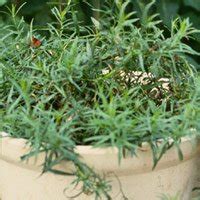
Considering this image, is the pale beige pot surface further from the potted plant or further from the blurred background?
the blurred background

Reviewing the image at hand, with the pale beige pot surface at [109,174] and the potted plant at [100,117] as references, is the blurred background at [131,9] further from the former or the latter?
the pale beige pot surface at [109,174]

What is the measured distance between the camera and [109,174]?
0.75 metres

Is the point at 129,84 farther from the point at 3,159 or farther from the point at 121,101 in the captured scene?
the point at 3,159

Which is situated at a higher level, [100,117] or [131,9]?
[131,9]

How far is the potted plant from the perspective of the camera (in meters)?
0.71

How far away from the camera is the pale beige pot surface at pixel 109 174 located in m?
0.74

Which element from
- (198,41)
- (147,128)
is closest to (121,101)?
(147,128)

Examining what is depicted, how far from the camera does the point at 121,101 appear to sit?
753mm

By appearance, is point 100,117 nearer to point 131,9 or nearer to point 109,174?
point 109,174

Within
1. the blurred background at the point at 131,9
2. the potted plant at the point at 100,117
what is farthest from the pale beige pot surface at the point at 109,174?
the blurred background at the point at 131,9

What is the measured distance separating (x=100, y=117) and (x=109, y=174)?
75 mm

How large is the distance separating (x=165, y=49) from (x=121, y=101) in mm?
116

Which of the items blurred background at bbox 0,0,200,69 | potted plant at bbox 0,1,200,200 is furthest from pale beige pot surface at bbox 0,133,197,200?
blurred background at bbox 0,0,200,69

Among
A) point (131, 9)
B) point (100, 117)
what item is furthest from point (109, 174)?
point (131, 9)
